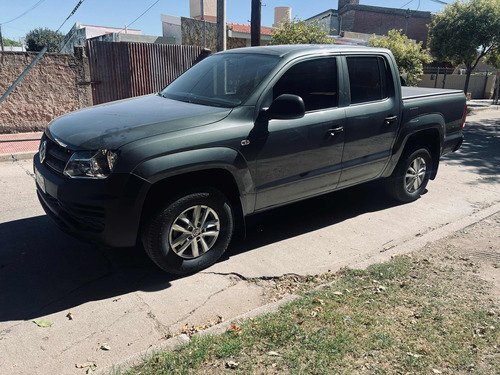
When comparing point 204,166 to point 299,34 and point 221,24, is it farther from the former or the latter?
point 299,34

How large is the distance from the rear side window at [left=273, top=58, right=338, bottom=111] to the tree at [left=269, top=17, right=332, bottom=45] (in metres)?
12.0

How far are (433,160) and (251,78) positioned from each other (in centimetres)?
322

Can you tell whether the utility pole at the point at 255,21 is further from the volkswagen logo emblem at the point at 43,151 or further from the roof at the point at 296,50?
the volkswagen logo emblem at the point at 43,151

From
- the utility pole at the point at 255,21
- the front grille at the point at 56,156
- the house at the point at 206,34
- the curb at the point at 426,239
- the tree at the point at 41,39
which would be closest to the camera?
the front grille at the point at 56,156

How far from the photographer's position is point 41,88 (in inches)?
406

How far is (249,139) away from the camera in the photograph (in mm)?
3717

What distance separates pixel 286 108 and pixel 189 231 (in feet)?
4.53

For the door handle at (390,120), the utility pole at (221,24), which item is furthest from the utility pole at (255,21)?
the door handle at (390,120)

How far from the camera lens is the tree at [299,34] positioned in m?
15.8

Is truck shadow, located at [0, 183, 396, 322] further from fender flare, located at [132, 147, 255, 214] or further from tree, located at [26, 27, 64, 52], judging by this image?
tree, located at [26, 27, 64, 52]

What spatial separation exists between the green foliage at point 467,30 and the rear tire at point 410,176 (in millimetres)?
16626

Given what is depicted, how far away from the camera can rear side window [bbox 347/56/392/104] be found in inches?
184

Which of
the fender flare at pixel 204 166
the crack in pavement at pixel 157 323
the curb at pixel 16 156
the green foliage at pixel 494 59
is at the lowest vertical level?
the crack in pavement at pixel 157 323

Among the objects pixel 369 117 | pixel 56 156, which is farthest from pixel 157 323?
pixel 369 117
